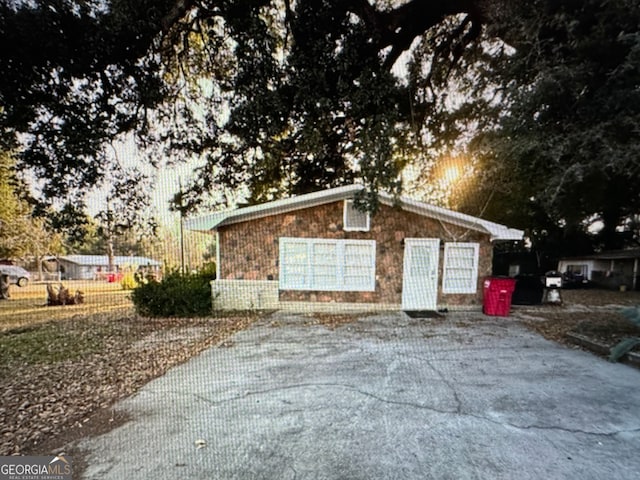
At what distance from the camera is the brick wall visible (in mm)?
8789

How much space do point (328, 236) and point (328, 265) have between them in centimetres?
83

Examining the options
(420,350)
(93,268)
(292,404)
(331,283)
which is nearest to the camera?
(292,404)

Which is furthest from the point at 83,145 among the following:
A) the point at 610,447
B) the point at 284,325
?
the point at 610,447

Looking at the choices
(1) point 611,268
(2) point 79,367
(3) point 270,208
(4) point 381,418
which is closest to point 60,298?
(3) point 270,208

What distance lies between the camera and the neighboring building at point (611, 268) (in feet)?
50.2

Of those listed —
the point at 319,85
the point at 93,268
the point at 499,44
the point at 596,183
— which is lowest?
the point at 93,268

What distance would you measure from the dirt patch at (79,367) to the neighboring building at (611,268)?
18750mm

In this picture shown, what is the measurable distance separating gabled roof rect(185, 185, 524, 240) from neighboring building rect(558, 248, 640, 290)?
11.9 meters

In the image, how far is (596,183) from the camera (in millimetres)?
7164

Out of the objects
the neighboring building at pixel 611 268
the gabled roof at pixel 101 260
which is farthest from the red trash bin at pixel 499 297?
the gabled roof at pixel 101 260

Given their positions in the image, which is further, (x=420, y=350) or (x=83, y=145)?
(x=83, y=145)

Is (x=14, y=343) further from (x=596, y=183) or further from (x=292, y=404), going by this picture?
(x=596, y=183)

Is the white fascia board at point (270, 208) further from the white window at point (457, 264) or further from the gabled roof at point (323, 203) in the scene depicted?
the white window at point (457, 264)

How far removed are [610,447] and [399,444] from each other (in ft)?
5.64
